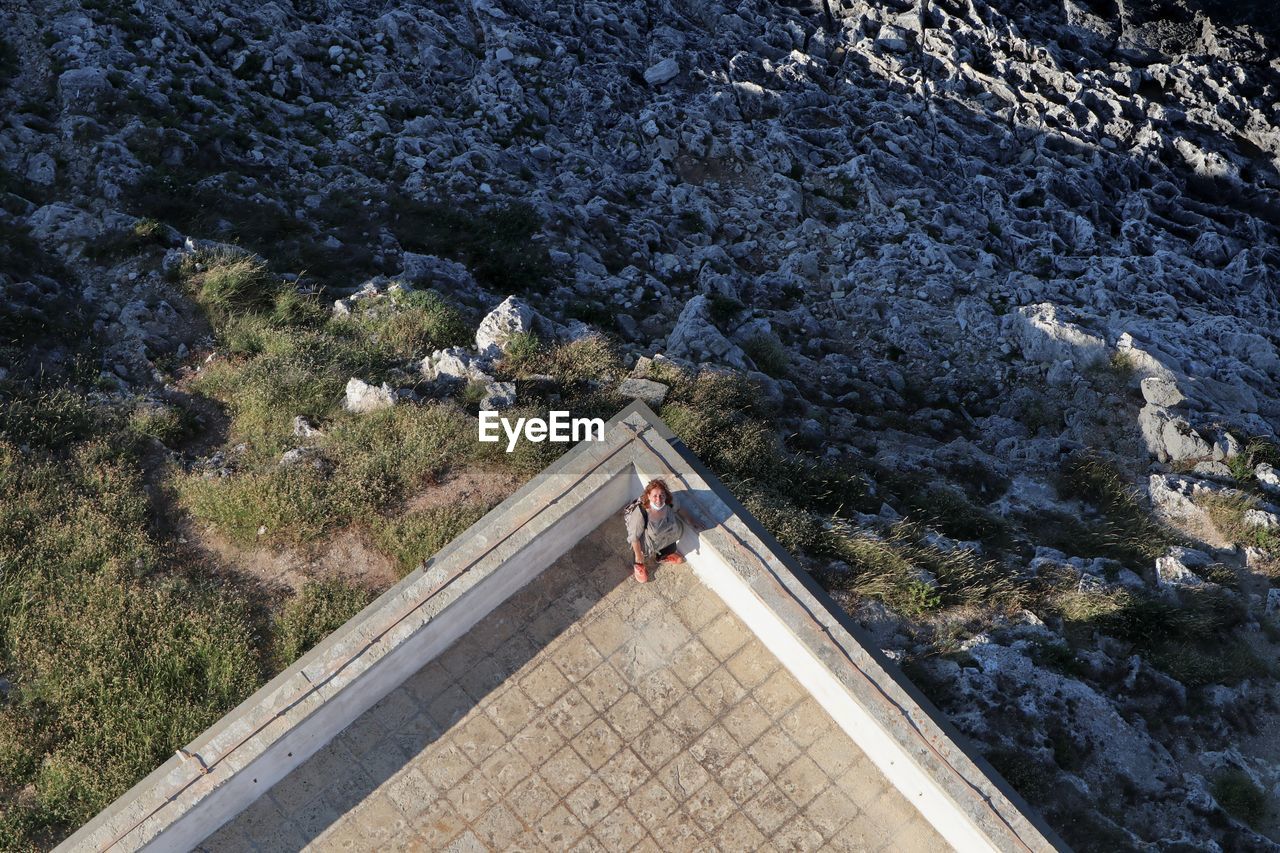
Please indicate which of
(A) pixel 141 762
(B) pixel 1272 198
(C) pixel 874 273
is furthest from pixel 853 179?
(A) pixel 141 762

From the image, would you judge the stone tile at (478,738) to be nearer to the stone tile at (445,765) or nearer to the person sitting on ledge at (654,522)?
the stone tile at (445,765)

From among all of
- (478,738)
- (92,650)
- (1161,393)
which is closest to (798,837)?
(478,738)

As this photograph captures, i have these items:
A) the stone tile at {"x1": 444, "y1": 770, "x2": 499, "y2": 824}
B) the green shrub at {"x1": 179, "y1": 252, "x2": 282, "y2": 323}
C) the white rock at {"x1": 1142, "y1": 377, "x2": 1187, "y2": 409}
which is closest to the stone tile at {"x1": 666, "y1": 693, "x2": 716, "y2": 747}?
the stone tile at {"x1": 444, "y1": 770, "x2": 499, "y2": 824}

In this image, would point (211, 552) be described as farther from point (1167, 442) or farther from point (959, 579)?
point (1167, 442)

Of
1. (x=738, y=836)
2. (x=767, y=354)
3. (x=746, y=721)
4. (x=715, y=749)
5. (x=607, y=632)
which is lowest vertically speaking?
(x=767, y=354)

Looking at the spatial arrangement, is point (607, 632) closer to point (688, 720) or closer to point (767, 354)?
point (688, 720)

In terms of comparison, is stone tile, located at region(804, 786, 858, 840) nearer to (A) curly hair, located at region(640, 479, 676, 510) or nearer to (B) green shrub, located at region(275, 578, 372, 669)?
(A) curly hair, located at region(640, 479, 676, 510)
